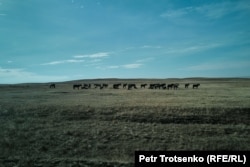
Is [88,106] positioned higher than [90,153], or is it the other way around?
[88,106]

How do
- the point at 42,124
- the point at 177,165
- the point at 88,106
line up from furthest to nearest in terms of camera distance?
1. the point at 88,106
2. the point at 42,124
3. the point at 177,165

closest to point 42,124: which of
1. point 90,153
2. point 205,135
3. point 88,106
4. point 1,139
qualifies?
point 1,139

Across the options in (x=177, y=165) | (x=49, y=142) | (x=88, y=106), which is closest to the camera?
(x=177, y=165)

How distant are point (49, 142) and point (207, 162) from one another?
986cm

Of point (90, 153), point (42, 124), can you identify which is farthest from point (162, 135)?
point (42, 124)

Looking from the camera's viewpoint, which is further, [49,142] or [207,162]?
[49,142]

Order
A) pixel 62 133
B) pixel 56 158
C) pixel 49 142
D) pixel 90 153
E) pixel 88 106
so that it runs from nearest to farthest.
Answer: pixel 56 158
pixel 90 153
pixel 49 142
pixel 62 133
pixel 88 106

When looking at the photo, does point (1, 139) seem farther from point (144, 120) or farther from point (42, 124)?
point (144, 120)

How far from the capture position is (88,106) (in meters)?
27.2

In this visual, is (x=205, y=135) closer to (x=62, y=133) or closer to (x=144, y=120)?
(x=144, y=120)

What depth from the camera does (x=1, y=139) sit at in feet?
60.4

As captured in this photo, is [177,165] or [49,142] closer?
[177,165]

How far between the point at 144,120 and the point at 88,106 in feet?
22.7

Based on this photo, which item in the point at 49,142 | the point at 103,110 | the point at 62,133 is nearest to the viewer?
the point at 49,142
